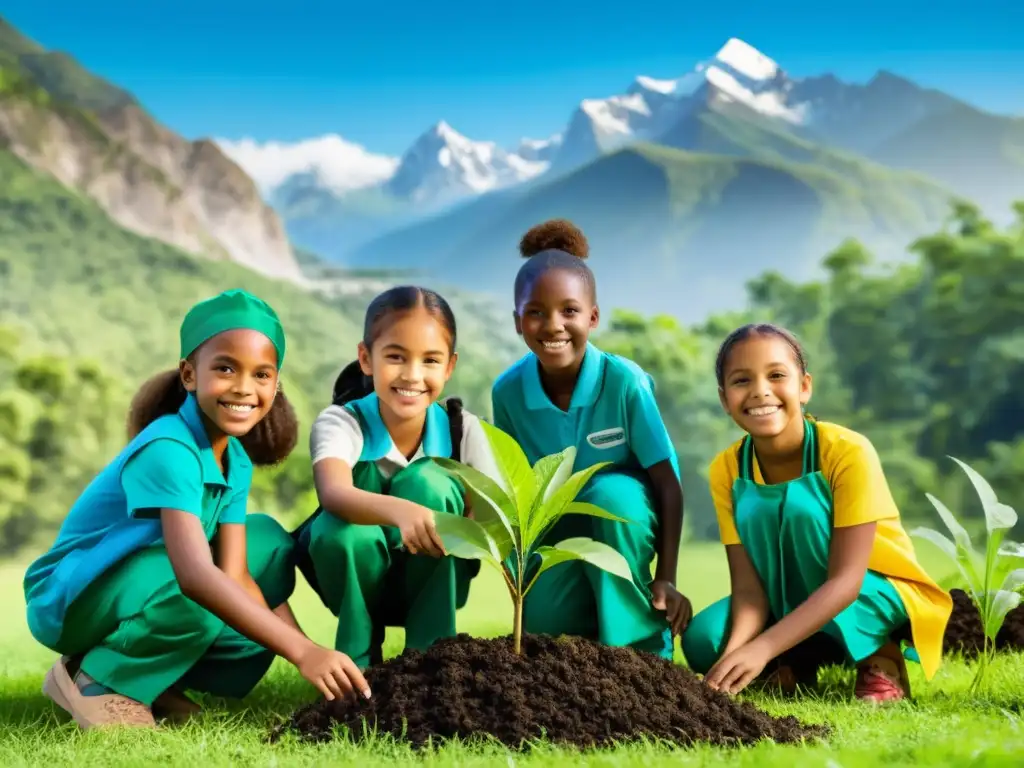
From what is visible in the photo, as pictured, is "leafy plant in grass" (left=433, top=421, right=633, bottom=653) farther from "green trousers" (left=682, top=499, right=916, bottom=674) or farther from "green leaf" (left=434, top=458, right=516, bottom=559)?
"green trousers" (left=682, top=499, right=916, bottom=674)

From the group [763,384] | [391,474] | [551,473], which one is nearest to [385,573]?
[391,474]

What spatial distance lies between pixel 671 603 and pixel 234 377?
1402 millimetres

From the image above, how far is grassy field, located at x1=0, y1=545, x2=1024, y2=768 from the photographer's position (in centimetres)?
227

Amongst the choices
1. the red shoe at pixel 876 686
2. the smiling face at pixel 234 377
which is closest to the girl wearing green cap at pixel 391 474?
the smiling face at pixel 234 377

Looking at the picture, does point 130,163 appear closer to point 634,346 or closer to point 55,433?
point 55,433

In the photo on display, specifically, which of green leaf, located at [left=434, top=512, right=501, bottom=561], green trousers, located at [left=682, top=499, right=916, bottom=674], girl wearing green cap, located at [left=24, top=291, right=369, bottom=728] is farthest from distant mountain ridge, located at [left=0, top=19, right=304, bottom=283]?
green leaf, located at [left=434, top=512, right=501, bottom=561]

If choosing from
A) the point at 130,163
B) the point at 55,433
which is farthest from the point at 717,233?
the point at 55,433

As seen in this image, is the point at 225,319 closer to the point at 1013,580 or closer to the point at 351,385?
the point at 351,385

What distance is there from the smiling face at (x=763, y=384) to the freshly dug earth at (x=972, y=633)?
1467 mm

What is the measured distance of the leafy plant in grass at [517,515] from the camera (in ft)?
8.73

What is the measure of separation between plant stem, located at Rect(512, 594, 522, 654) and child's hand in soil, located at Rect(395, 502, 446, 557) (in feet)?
0.77

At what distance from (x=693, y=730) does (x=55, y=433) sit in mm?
9452

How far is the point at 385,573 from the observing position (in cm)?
314

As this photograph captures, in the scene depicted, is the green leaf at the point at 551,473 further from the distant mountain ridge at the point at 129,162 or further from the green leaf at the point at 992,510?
the distant mountain ridge at the point at 129,162
